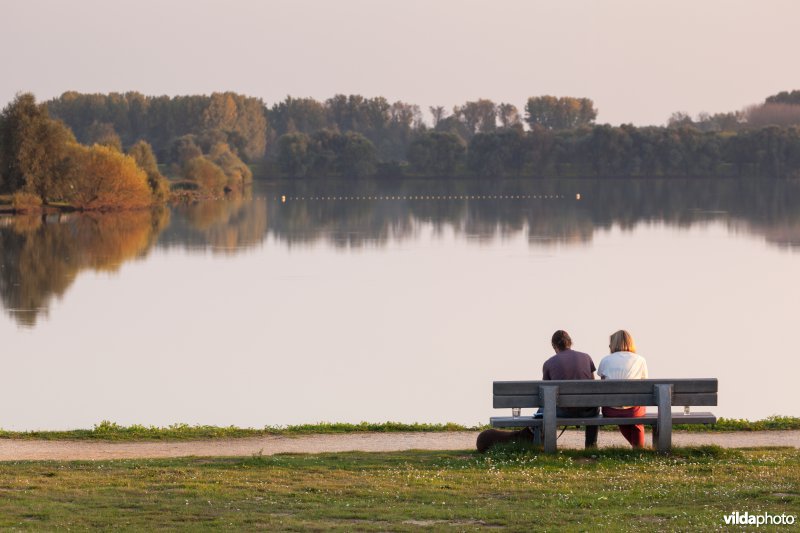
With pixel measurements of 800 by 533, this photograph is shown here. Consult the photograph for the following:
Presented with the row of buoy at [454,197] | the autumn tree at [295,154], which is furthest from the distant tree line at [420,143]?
the row of buoy at [454,197]

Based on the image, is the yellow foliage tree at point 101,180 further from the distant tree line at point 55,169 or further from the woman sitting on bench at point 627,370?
the woman sitting on bench at point 627,370

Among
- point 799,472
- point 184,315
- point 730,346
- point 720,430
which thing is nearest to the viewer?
point 799,472

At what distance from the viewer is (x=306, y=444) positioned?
497 inches

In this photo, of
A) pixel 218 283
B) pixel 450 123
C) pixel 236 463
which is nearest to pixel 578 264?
pixel 218 283

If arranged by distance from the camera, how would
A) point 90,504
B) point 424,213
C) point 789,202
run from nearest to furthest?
point 90,504 → point 424,213 → point 789,202

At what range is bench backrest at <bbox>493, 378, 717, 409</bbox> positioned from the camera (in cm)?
1043

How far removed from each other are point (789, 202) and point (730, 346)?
6308 centimetres

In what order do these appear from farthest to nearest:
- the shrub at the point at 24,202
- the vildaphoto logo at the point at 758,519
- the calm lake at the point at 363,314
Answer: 1. the shrub at the point at 24,202
2. the calm lake at the point at 363,314
3. the vildaphoto logo at the point at 758,519

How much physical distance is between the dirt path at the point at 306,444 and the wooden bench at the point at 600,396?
3.96 feet

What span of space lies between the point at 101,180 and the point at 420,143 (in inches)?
2778

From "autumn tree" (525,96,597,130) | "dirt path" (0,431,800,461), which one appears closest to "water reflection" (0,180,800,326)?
"dirt path" (0,431,800,461)

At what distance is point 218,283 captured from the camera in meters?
35.6

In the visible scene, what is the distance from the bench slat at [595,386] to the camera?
10414mm

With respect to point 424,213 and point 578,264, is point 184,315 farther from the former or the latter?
point 424,213
